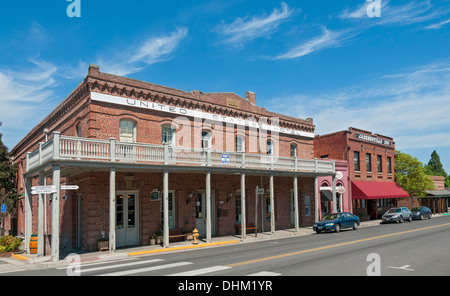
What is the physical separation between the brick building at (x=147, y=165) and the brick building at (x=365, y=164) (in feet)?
25.2

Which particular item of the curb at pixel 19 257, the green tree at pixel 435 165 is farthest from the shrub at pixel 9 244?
the green tree at pixel 435 165

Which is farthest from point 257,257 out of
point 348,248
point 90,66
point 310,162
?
point 310,162

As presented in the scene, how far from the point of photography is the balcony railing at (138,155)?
1590 centimetres

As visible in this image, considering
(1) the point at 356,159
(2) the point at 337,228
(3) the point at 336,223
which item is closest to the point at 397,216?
(1) the point at 356,159

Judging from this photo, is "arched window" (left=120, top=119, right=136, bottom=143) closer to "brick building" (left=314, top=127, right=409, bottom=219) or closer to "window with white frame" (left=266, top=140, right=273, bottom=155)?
"window with white frame" (left=266, top=140, right=273, bottom=155)

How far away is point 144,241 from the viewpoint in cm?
1980

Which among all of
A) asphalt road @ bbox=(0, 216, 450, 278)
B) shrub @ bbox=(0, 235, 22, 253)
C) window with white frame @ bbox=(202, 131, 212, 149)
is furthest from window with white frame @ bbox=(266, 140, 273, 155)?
shrub @ bbox=(0, 235, 22, 253)

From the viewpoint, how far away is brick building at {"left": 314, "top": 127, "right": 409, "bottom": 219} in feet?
115

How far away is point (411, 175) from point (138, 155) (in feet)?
114

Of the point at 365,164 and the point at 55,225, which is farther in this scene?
the point at 365,164

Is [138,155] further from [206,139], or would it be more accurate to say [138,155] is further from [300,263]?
[300,263]

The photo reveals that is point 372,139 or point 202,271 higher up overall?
point 372,139

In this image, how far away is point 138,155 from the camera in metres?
17.8

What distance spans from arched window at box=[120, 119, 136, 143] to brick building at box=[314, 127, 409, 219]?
69.8 feet
